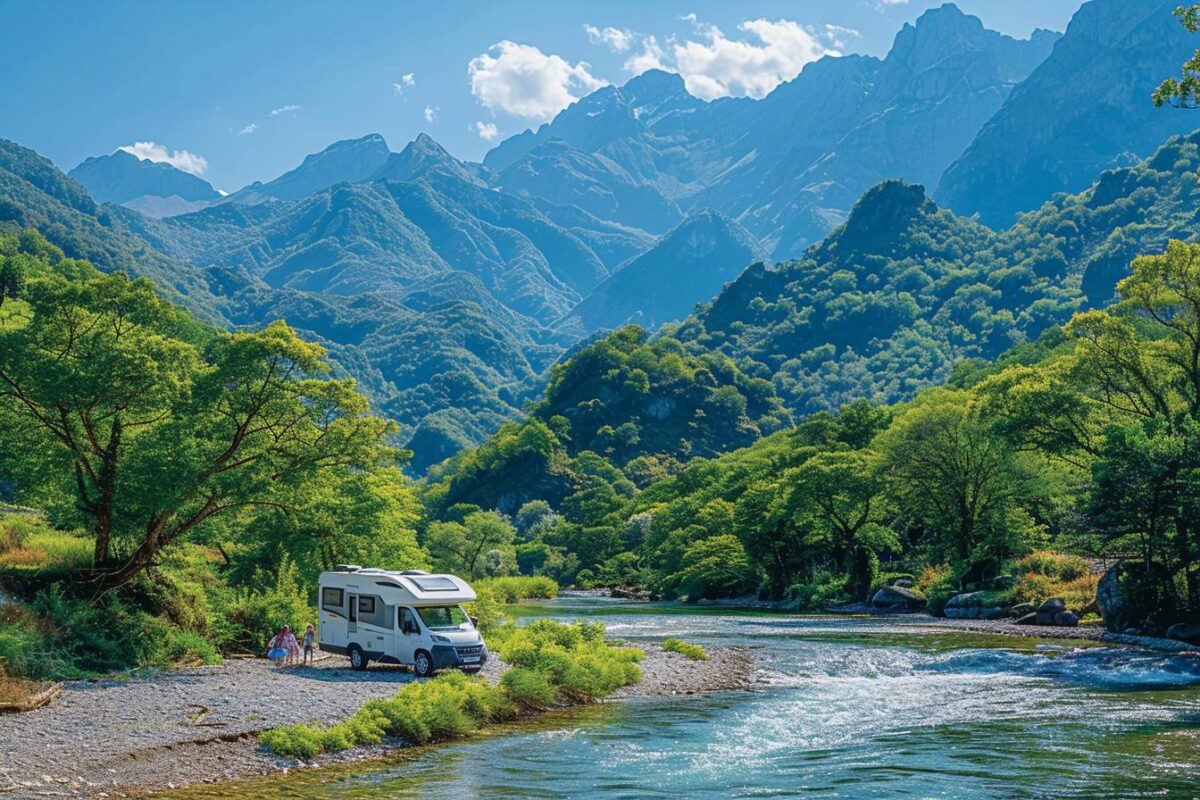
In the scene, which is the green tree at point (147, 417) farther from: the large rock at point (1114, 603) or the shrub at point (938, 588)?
the shrub at point (938, 588)

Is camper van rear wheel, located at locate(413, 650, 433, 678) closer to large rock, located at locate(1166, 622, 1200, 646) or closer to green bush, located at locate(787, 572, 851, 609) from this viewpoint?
large rock, located at locate(1166, 622, 1200, 646)

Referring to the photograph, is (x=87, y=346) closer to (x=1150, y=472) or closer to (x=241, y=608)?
(x=241, y=608)

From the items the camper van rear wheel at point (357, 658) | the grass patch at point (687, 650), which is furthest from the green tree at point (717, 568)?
the camper van rear wheel at point (357, 658)

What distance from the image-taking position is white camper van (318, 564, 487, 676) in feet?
109

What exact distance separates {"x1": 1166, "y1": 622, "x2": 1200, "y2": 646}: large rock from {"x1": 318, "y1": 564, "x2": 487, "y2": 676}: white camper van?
1157 inches

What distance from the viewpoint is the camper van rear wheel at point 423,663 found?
33.1 metres

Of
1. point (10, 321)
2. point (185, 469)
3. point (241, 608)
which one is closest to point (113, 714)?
point (185, 469)

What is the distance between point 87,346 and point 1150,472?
41946 mm

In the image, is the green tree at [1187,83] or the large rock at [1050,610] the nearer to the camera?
the green tree at [1187,83]

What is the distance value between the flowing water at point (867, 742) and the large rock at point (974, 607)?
63.3 ft

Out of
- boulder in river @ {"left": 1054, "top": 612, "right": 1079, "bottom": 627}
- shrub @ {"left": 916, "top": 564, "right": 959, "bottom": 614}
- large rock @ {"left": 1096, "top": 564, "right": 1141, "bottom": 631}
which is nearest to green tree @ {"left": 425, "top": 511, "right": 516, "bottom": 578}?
shrub @ {"left": 916, "top": 564, "right": 959, "bottom": 614}

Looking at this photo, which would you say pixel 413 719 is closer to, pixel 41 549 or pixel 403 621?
pixel 403 621

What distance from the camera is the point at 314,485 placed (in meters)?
38.5

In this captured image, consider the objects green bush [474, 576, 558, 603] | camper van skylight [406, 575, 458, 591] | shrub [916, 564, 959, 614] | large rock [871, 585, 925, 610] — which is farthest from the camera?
green bush [474, 576, 558, 603]
